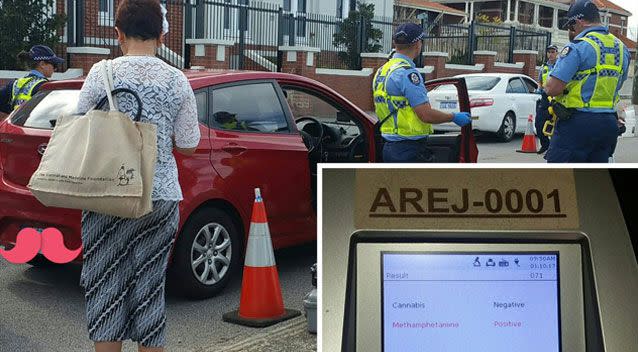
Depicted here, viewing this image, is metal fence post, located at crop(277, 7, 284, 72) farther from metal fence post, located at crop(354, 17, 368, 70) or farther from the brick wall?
metal fence post, located at crop(354, 17, 368, 70)

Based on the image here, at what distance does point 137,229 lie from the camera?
11.1 ft

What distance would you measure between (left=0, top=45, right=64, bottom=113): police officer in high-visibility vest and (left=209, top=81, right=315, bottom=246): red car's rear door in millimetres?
2633

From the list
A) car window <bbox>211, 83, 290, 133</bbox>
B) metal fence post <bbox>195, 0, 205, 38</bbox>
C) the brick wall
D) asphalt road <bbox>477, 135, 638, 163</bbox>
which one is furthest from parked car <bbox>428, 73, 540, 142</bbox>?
car window <bbox>211, 83, 290, 133</bbox>

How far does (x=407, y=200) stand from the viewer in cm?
141

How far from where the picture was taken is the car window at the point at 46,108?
18.4 feet

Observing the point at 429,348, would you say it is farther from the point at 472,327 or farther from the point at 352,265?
the point at 352,265

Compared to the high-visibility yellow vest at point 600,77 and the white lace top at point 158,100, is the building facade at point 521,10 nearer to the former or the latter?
the high-visibility yellow vest at point 600,77

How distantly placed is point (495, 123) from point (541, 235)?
53.7 ft

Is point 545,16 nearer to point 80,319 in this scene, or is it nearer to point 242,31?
point 242,31

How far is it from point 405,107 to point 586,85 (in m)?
1.05

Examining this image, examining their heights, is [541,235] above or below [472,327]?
above

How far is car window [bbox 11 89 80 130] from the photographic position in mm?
5621

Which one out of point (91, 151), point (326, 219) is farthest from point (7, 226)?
point (326, 219)

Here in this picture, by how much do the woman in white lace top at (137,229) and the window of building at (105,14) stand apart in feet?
52.1
